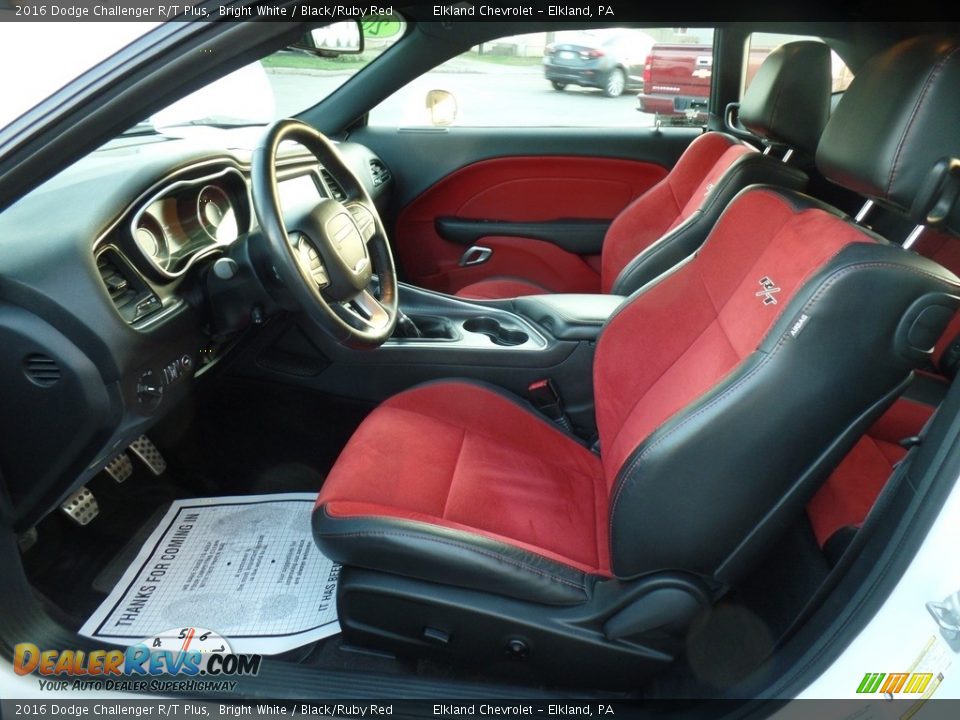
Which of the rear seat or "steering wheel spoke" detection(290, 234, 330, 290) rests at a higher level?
"steering wheel spoke" detection(290, 234, 330, 290)

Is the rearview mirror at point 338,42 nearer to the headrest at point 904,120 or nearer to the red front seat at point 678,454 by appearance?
the red front seat at point 678,454

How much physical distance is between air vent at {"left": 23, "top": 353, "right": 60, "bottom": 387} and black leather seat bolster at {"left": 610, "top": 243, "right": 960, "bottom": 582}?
2.85 feet

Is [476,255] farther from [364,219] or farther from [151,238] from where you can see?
[151,238]

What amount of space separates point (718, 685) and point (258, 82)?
1.94 m

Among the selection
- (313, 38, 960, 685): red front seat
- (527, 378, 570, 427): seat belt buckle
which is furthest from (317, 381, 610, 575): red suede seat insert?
(527, 378, 570, 427): seat belt buckle

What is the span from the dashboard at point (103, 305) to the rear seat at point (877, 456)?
1155 mm

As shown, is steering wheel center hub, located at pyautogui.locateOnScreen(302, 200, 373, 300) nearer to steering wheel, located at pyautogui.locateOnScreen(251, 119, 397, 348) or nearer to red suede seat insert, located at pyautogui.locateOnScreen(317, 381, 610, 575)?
steering wheel, located at pyautogui.locateOnScreen(251, 119, 397, 348)

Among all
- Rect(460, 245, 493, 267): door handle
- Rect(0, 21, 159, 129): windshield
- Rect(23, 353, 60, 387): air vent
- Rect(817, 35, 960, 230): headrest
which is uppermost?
Rect(0, 21, 159, 129): windshield

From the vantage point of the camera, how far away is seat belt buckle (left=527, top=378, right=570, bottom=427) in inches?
69.8

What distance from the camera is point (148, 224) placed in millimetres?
1346

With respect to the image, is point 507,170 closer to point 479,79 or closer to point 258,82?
point 479,79

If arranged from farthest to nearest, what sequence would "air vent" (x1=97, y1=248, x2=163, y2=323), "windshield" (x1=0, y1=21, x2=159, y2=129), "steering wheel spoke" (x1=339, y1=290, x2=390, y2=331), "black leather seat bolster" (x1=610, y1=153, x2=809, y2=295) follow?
"black leather seat bolster" (x1=610, y1=153, x2=809, y2=295)
"steering wheel spoke" (x1=339, y1=290, x2=390, y2=331)
"air vent" (x1=97, y1=248, x2=163, y2=323)
"windshield" (x1=0, y1=21, x2=159, y2=129)

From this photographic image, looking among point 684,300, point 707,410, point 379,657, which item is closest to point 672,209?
point 684,300

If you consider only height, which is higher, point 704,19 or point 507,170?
point 704,19
